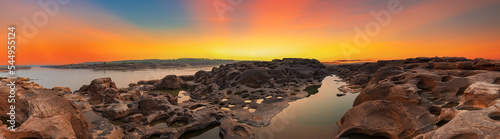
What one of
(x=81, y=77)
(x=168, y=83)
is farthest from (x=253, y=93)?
(x=81, y=77)

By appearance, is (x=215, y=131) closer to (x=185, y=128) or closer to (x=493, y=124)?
(x=185, y=128)

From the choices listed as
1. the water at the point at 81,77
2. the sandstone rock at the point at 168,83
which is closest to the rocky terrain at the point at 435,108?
the sandstone rock at the point at 168,83

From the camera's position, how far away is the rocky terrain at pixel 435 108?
16.7ft

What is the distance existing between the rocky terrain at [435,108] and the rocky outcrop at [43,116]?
10.5 meters

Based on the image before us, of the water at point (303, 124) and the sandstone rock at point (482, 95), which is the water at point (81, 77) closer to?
the water at point (303, 124)

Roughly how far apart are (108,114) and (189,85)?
525 inches

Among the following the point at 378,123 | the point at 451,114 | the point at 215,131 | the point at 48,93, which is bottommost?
the point at 215,131

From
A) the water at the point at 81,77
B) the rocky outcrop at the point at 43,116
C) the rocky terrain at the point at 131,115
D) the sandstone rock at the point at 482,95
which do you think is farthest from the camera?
the water at the point at 81,77

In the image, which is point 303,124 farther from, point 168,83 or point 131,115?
point 168,83

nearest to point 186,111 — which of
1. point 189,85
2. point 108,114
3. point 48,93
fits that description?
point 108,114

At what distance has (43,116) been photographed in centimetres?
603

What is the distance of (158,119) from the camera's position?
10734 mm

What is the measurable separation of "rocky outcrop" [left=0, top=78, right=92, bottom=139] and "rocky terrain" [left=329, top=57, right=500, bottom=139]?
415 inches

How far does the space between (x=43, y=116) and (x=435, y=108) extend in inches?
607
